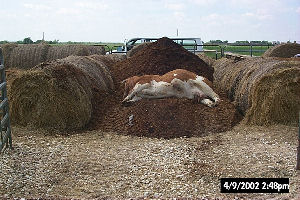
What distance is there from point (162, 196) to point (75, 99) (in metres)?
3.67

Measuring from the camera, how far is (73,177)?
5.03m

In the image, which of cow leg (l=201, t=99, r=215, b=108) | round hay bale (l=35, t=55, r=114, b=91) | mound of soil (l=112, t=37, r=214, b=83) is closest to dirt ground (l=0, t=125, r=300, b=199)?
cow leg (l=201, t=99, r=215, b=108)

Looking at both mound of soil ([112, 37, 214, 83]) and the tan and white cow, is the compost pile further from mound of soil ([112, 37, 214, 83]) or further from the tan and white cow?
mound of soil ([112, 37, 214, 83])

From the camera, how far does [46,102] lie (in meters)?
7.32

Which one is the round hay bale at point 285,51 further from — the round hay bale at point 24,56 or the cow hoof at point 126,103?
the round hay bale at point 24,56

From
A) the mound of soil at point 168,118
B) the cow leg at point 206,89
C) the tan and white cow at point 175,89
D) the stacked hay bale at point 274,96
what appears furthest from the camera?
the cow leg at point 206,89

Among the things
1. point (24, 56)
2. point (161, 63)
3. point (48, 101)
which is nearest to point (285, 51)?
point (161, 63)

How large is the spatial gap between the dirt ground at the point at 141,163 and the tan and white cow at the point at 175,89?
5.32ft

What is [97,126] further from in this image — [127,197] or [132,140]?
[127,197]

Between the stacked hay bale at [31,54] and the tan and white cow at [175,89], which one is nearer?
the tan and white cow at [175,89]

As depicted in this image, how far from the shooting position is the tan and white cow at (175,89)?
852cm

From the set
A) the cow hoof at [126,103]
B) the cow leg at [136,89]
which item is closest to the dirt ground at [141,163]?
the cow hoof at [126,103]

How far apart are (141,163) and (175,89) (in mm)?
3362

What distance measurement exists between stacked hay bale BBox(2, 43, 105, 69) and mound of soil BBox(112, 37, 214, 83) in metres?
6.58
